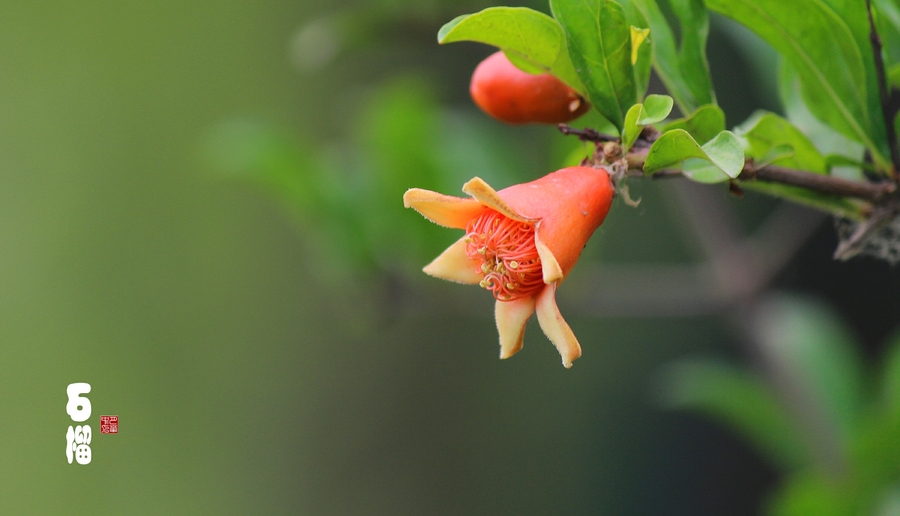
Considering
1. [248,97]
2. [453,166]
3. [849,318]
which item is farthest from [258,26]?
[849,318]

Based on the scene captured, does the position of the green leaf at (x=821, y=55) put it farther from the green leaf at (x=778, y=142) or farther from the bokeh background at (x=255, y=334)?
the bokeh background at (x=255, y=334)

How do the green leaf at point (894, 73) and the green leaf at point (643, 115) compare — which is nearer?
the green leaf at point (643, 115)

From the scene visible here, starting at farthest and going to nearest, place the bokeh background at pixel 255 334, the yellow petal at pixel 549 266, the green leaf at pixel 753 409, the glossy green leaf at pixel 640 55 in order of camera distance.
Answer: the bokeh background at pixel 255 334, the green leaf at pixel 753 409, the glossy green leaf at pixel 640 55, the yellow petal at pixel 549 266

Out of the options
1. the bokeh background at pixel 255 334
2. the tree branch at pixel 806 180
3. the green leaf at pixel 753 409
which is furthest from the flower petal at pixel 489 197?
the bokeh background at pixel 255 334

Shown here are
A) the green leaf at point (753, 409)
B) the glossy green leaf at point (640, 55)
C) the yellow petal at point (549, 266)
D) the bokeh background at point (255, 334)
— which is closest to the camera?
the yellow petal at point (549, 266)

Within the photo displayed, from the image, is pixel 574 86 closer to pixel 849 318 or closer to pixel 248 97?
pixel 849 318

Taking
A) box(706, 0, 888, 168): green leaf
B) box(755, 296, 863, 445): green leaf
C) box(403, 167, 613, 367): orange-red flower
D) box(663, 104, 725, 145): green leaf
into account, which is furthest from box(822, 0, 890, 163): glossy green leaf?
box(755, 296, 863, 445): green leaf

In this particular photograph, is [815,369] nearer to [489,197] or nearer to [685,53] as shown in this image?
[685,53]
